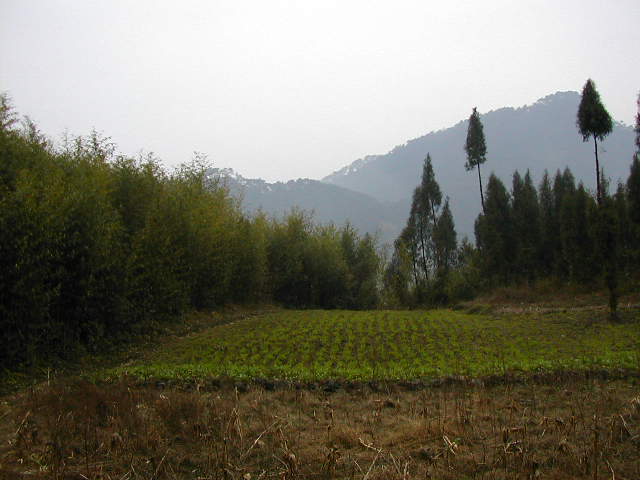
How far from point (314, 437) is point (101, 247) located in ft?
34.0

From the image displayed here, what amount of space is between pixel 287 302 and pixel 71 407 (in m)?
28.6

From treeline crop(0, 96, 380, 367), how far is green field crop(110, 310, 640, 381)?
231 cm

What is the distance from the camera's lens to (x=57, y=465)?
4070 mm

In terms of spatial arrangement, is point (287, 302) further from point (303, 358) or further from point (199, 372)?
point (199, 372)

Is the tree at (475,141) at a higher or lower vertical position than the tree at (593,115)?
higher

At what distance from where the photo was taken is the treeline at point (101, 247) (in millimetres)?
10414

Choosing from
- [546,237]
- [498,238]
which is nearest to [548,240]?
[546,237]

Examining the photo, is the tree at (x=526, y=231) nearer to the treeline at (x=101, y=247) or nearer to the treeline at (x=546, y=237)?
the treeline at (x=546, y=237)

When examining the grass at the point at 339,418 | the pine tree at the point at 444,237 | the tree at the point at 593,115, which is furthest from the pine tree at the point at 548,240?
the grass at the point at 339,418

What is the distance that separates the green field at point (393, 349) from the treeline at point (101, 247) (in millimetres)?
2307

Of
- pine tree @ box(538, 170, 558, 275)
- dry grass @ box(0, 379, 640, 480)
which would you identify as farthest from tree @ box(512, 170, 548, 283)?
dry grass @ box(0, 379, 640, 480)

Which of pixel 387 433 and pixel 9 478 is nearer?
pixel 9 478

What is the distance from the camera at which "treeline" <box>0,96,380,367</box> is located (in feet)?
34.2

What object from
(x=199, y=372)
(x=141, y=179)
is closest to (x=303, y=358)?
(x=199, y=372)
